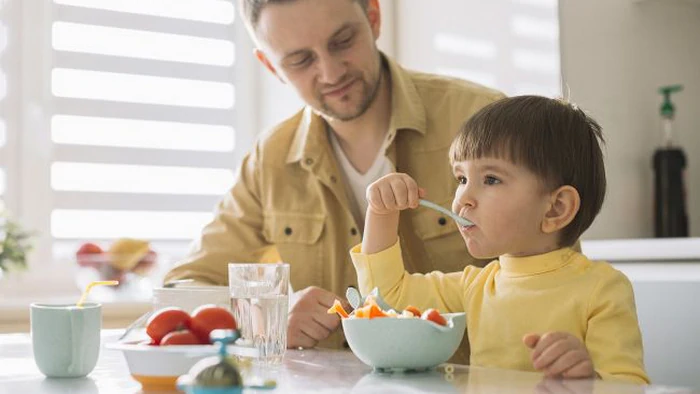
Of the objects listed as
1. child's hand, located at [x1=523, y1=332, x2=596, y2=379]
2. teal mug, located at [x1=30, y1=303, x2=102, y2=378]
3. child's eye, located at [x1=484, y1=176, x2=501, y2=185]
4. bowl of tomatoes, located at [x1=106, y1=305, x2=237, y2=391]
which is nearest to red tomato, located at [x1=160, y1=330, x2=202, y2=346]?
bowl of tomatoes, located at [x1=106, y1=305, x2=237, y2=391]

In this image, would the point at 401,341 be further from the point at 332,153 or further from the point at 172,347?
the point at 332,153

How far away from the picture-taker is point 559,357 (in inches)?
45.7

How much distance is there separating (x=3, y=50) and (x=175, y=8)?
58 cm

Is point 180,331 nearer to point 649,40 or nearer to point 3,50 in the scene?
point 649,40

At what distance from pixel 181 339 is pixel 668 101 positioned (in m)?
1.73

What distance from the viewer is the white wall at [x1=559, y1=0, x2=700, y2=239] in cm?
242

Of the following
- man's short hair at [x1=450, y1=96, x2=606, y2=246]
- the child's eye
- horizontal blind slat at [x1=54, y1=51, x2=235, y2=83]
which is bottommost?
the child's eye

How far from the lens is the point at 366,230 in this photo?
1545 millimetres

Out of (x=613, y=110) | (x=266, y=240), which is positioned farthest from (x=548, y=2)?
(x=266, y=240)

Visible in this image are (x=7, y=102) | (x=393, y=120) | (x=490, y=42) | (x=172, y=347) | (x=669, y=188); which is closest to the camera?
(x=172, y=347)

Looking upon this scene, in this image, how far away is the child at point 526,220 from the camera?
4.37ft

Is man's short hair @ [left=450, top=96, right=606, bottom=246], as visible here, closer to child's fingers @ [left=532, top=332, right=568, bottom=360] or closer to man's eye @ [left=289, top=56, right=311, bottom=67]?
child's fingers @ [left=532, top=332, right=568, bottom=360]

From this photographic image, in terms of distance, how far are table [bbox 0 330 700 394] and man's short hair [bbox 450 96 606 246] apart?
0.32 m

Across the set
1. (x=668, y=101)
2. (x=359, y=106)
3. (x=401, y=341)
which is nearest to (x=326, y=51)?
(x=359, y=106)
